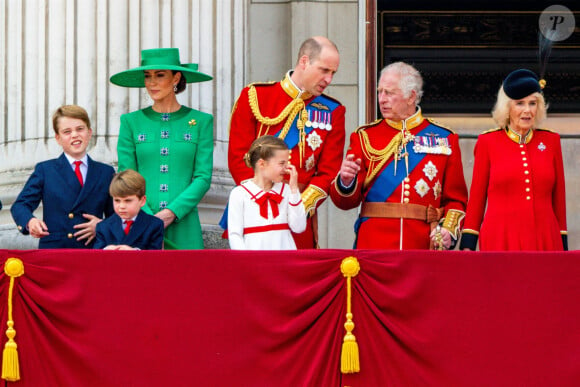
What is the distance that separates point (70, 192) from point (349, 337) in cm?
183

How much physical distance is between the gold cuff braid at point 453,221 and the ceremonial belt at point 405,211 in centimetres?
11

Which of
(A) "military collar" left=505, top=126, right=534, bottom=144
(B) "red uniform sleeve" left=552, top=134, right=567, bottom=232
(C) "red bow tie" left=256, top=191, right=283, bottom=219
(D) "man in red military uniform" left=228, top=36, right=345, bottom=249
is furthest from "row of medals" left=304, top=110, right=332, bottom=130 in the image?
(B) "red uniform sleeve" left=552, top=134, right=567, bottom=232

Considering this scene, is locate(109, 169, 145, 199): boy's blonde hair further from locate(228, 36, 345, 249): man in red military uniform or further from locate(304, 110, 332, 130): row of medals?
locate(304, 110, 332, 130): row of medals

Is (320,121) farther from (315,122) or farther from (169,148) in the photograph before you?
(169,148)

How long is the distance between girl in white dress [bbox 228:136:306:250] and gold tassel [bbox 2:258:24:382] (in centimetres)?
105

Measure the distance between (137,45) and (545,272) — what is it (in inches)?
136

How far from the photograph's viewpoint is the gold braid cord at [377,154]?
7.80m

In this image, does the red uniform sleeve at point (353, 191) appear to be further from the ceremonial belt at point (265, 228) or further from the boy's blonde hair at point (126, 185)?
the boy's blonde hair at point (126, 185)

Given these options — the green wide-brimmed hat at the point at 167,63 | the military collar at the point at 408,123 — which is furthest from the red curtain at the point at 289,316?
the green wide-brimmed hat at the point at 167,63

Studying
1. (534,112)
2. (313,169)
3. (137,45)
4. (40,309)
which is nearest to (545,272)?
(534,112)

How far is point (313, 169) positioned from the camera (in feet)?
26.0

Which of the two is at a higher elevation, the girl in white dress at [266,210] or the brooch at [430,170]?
the brooch at [430,170]

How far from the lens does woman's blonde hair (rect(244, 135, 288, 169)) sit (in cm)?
724

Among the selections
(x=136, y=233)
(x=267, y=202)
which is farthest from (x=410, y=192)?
(x=136, y=233)
